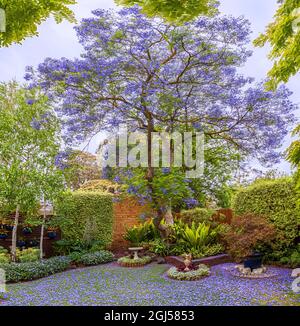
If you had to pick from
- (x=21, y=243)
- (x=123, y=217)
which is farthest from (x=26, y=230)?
(x=123, y=217)

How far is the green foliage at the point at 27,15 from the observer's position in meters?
2.54

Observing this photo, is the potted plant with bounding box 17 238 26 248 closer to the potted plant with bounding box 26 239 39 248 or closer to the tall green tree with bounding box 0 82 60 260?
the potted plant with bounding box 26 239 39 248

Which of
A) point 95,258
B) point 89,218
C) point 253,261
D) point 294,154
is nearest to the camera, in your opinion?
point 294,154

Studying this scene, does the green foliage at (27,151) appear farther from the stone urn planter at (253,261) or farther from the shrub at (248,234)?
the stone urn planter at (253,261)

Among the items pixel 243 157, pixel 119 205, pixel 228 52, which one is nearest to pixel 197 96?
pixel 228 52

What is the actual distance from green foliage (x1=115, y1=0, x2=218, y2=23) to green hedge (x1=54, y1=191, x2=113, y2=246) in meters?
8.08

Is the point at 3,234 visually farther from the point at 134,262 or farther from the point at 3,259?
the point at 134,262

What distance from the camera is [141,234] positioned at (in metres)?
10.4

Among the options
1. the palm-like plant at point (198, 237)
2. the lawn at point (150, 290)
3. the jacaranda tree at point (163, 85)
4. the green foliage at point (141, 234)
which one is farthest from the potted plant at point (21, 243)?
the palm-like plant at point (198, 237)

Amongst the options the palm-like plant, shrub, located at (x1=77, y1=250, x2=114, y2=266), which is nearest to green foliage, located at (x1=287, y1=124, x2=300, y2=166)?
the palm-like plant

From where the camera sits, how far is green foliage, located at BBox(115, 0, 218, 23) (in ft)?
6.15

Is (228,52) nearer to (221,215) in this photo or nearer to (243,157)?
(243,157)

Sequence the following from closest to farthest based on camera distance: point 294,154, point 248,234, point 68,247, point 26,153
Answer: point 294,154 → point 248,234 → point 26,153 → point 68,247

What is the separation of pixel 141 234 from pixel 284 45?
25.0 ft
